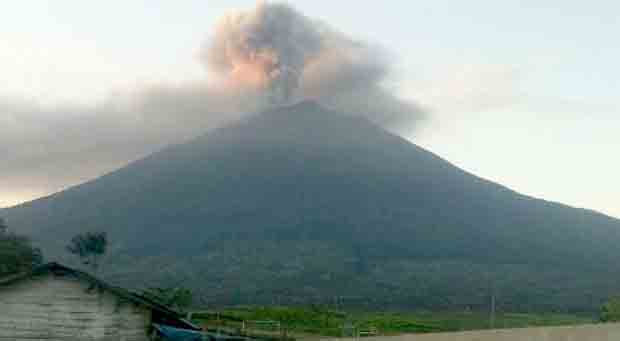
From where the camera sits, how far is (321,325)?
200ft

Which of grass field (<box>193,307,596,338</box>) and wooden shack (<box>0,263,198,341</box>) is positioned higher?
wooden shack (<box>0,263,198,341</box>)

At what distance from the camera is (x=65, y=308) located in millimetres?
22578

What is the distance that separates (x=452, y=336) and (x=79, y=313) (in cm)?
1508

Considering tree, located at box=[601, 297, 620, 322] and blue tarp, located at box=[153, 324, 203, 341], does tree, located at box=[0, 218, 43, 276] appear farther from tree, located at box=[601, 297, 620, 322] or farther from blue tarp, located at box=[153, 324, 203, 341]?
blue tarp, located at box=[153, 324, 203, 341]

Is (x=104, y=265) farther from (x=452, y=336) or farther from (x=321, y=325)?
(x=452, y=336)

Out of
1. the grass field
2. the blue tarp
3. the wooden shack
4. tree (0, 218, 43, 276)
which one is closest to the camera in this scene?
the blue tarp

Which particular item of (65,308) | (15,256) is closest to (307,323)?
(15,256)

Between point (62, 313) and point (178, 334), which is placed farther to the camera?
point (62, 313)

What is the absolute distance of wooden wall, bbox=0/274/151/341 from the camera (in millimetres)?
22422

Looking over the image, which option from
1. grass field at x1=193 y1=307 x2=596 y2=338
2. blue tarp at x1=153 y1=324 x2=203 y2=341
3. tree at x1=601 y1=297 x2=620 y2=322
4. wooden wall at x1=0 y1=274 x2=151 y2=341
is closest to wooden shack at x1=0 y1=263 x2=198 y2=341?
wooden wall at x1=0 y1=274 x2=151 y2=341

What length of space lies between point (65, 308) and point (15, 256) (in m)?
50.4

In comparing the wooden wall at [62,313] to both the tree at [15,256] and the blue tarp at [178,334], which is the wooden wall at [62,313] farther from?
the tree at [15,256]

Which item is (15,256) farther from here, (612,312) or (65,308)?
(65,308)

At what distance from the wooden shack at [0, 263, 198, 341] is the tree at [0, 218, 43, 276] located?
144 ft
